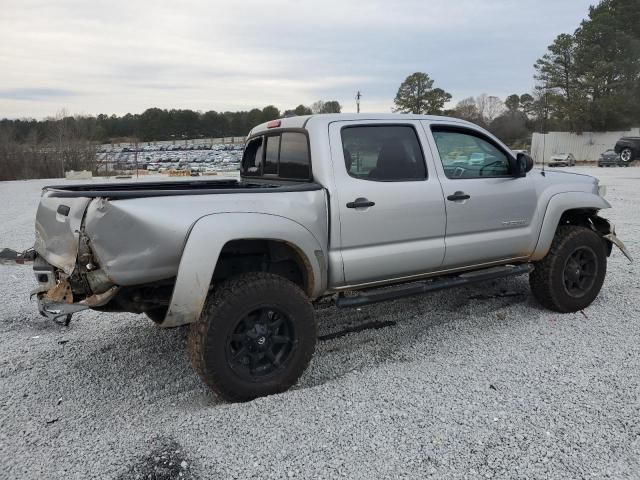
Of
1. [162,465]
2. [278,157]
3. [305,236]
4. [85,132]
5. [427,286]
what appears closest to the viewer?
[162,465]

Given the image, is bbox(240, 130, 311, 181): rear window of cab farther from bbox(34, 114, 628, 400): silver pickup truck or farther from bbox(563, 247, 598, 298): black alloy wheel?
bbox(563, 247, 598, 298): black alloy wheel

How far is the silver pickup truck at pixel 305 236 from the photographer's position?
3.06 m

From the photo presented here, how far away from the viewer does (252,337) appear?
132 inches

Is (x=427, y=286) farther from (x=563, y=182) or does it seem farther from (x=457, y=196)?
(x=563, y=182)

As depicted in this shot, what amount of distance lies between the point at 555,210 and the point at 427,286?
1.62 meters

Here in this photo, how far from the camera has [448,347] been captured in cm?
425

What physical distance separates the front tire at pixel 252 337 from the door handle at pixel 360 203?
0.75 m

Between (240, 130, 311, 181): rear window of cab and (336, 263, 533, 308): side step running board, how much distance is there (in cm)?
99

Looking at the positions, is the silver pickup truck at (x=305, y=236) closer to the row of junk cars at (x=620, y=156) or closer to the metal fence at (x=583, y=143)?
the row of junk cars at (x=620, y=156)

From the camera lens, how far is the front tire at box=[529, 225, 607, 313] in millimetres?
4914

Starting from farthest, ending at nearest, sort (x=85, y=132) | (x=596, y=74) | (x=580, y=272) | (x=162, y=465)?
(x=85, y=132) → (x=596, y=74) → (x=580, y=272) → (x=162, y=465)

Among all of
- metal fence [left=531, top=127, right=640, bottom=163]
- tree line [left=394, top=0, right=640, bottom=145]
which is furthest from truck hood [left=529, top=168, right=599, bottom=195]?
metal fence [left=531, top=127, right=640, bottom=163]

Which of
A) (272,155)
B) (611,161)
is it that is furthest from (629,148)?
(272,155)

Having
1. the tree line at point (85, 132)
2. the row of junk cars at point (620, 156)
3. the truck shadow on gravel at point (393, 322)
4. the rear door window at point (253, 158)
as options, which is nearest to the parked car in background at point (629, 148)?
the row of junk cars at point (620, 156)
